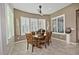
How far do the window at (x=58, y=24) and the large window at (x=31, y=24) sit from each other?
22 centimetres

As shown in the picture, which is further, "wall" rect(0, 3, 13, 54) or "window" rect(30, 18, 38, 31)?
"window" rect(30, 18, 38, 31)

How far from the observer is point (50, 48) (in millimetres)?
2707

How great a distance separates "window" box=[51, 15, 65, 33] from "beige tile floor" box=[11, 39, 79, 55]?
309 mm

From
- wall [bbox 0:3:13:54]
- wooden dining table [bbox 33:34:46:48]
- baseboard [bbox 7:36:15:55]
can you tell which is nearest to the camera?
wall [bbox 0:3:13:54]

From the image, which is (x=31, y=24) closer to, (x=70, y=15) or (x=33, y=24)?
(x=33, y=24)

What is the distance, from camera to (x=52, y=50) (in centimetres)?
269

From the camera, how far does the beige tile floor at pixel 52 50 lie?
2.64 meters

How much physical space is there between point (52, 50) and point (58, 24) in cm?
63

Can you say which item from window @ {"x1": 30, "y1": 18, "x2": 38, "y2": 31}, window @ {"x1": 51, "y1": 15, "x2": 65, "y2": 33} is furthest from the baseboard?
window @ {"x1": 51, "y1": 15, "x2": 65, "y2": 33}

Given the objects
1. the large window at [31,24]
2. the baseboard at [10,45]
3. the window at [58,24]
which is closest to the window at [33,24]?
the large window at [31,24]

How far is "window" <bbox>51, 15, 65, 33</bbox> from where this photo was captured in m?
2.72

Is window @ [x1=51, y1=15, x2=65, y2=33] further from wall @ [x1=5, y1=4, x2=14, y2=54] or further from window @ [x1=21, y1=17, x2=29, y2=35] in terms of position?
wall @ [x1=5, y1=4, x2=14, y2=54]

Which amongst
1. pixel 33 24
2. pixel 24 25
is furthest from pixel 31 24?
pixel 24 25
